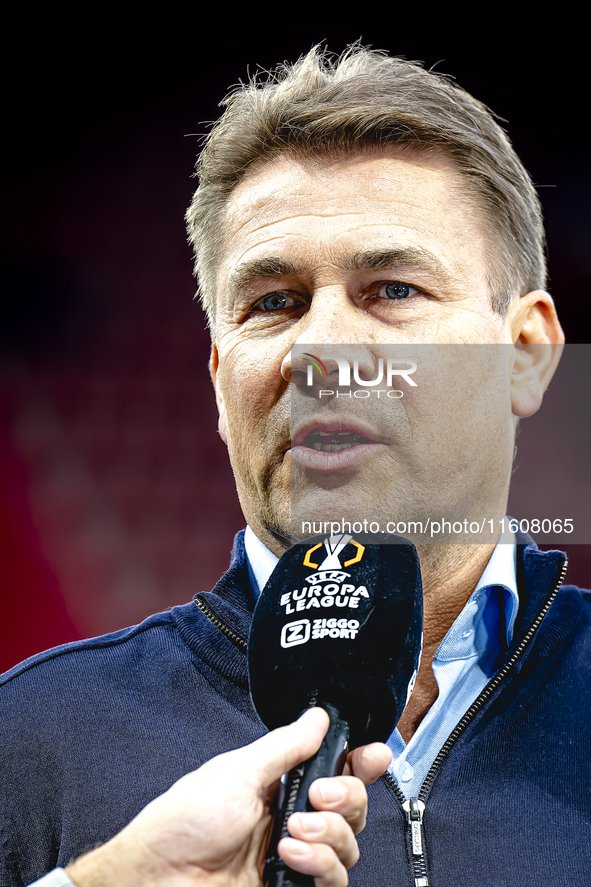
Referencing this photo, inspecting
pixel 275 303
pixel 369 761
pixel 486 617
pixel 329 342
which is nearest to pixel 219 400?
pixel 275 303

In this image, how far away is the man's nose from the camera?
1082 mm

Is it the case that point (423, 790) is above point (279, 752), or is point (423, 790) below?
below

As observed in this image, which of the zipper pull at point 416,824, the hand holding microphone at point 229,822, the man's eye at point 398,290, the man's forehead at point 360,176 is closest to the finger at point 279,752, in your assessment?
the hand holding microphone at point 229,822

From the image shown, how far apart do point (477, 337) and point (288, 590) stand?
59 cm

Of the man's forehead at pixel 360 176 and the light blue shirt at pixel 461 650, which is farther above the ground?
the man's forehead at pixel 360 176

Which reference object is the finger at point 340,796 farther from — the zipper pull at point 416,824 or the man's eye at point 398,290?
the man's eye at point 398,290

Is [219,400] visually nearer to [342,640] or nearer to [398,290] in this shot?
[398,290]

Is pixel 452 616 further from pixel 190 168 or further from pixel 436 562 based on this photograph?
pixel 190 168

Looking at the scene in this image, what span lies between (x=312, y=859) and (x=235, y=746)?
1.58ft

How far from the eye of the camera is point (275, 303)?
122 cm

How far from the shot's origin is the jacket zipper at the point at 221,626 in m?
1.08

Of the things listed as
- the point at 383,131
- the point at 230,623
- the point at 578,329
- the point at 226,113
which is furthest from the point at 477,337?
the point at 578,329

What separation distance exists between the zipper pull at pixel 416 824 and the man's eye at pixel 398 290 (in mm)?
707

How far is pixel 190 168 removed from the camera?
2.36 metres
